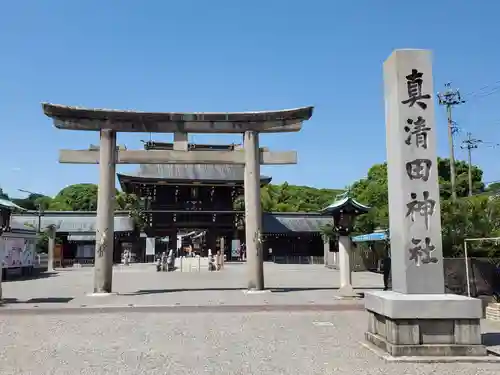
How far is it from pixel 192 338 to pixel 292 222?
38388mm

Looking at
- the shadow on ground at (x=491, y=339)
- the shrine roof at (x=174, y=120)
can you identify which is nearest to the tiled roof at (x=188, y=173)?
the shrine roof at (x=174, y=120)

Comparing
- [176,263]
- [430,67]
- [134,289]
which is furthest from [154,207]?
[430,67]

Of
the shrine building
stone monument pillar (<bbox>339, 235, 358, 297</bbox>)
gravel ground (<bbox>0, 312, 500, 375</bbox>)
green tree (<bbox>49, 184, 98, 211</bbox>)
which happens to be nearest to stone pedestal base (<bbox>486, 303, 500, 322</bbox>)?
gravel ground (<bbox>0, 312, 500, 375</bbox>)

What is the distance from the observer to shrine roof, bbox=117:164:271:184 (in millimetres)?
41419

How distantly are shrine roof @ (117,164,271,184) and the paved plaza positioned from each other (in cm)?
2683

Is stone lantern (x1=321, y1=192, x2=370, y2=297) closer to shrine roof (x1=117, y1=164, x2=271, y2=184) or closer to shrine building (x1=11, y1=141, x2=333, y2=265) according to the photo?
shrine roof (x1=117, y1=164, x2=271, y2=184)

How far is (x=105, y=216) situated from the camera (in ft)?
53.3

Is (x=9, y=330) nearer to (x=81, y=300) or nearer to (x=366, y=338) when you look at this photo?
(x=81, y=300)

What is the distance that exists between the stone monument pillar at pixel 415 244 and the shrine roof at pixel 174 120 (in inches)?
346

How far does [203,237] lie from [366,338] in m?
35.5

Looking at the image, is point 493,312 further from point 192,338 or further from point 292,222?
point 292,222

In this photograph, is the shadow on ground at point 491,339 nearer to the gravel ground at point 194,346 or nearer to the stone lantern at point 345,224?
the gravel ground at point 194,346

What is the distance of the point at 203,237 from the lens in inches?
1700

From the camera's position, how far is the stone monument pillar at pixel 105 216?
16000 mm
